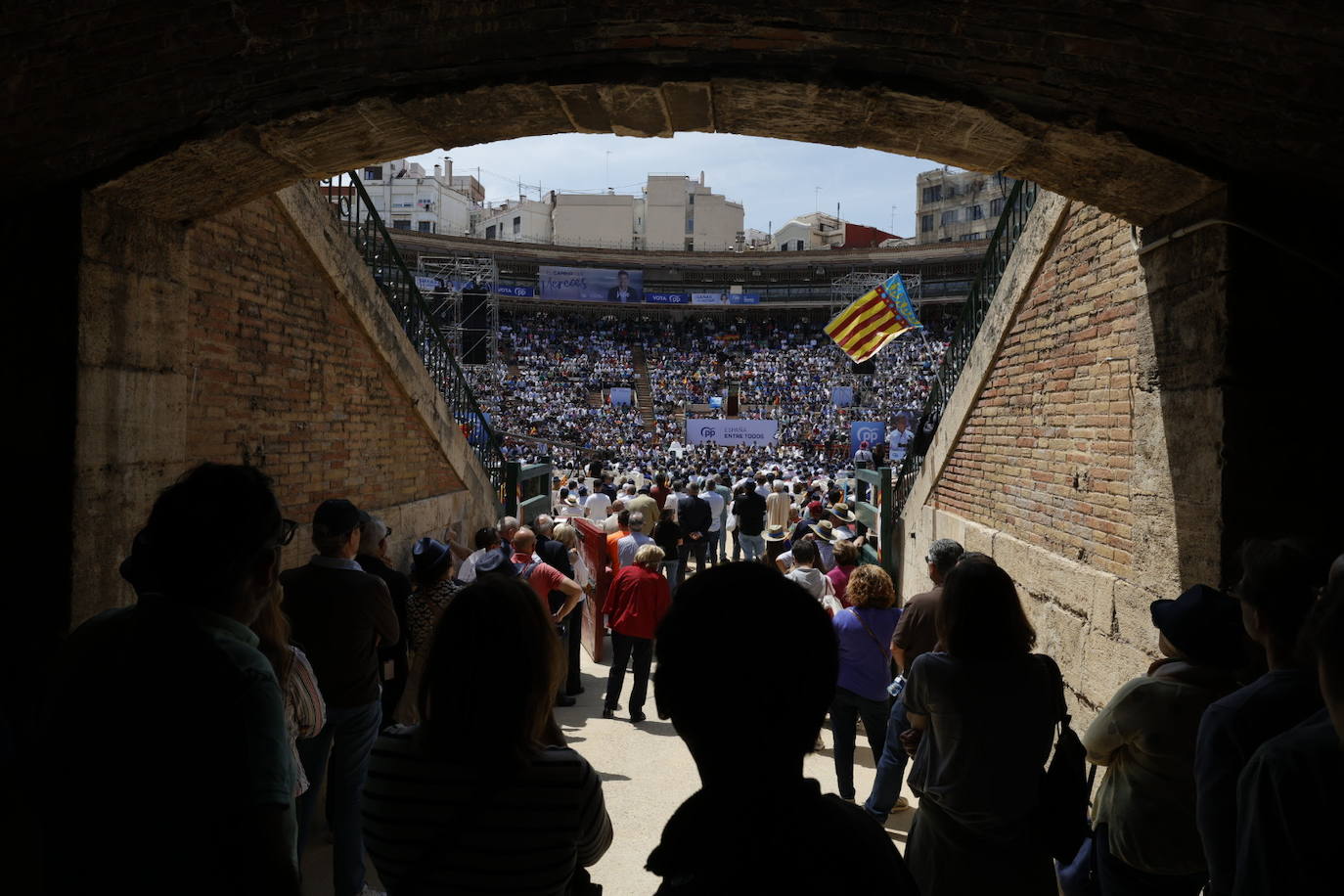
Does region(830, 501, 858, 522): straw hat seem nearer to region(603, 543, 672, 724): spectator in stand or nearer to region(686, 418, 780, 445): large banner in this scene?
region(603, 543, 672, 724): spectator in stand

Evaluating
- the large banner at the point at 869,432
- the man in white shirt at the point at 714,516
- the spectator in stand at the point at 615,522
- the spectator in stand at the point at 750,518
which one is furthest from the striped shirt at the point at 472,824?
the large banner at the point at 869,432

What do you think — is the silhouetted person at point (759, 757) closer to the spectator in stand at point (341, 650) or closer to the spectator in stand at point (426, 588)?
the spectator in stand at point (341, 650)

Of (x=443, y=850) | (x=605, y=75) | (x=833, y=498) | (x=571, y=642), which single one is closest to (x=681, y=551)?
(x=571, y=642)

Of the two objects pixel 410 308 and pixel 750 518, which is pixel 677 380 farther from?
pixel 410 308

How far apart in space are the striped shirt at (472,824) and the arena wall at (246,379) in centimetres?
311

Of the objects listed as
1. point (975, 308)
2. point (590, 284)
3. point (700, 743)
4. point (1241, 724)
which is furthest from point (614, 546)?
point (590, 284)

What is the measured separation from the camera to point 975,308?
8.39 m

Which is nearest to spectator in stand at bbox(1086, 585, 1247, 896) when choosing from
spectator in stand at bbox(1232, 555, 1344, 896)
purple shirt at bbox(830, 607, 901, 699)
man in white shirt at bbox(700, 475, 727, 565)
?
spectator in stand at bbox(1232, 555, 1344, 896)

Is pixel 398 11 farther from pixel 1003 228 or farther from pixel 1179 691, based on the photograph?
pixel 1003 228

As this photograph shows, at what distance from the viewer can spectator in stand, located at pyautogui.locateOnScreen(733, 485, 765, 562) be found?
1136 cm

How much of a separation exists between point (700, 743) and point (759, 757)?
0.32 feet

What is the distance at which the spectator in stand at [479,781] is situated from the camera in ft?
5.84

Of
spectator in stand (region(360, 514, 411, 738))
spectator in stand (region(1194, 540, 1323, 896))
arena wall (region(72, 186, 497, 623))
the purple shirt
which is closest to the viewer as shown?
spectator in stand (region(1194, 540, 1323, 896))

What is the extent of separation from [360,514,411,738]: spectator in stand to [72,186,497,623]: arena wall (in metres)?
1.16
